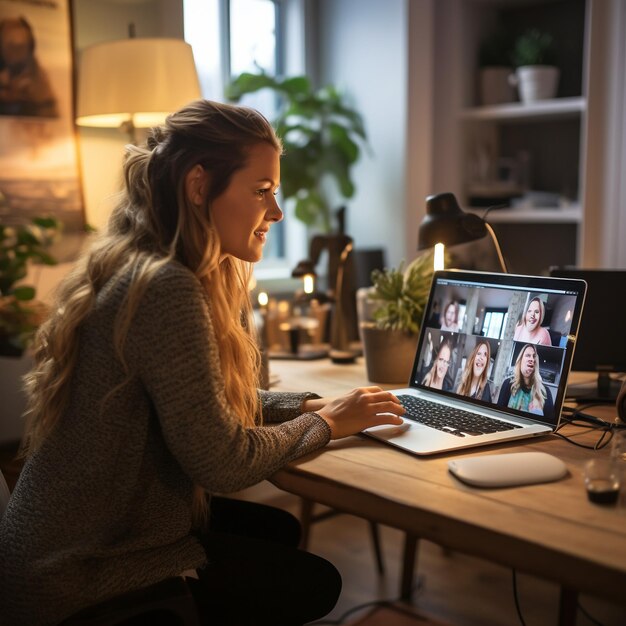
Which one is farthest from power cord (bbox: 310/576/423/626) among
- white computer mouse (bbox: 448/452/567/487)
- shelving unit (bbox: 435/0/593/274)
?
shelving unit (bbox: 435/0/593/274)

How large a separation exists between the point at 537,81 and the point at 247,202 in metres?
2.57

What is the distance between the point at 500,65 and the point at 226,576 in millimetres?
3002

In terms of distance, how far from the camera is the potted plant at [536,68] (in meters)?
3.42

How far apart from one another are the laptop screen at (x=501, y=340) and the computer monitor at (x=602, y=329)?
0.95 ft

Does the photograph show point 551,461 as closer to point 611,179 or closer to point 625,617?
point 625,617

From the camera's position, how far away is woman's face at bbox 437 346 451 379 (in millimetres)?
1530

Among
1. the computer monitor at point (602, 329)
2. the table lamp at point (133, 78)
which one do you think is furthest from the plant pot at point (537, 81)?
the computer monitor at point (602, 329)

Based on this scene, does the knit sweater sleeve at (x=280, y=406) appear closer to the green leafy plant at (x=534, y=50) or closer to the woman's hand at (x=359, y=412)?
the woman's hand at (x=359, y=412)

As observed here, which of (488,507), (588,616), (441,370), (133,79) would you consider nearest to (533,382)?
(441,370)

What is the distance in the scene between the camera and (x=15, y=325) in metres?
2.00

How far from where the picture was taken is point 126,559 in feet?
3.59

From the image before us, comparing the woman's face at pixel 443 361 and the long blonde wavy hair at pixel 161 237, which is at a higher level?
the long blonde wavy hair at pixel 161 237

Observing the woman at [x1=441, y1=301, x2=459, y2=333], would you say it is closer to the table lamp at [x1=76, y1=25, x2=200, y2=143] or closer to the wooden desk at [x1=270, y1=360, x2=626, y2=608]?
the wooden desk at [x1=270, y1=360, x2=626, y2=608]

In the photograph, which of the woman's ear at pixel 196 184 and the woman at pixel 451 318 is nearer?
the woman's ear at pixel 196 184
